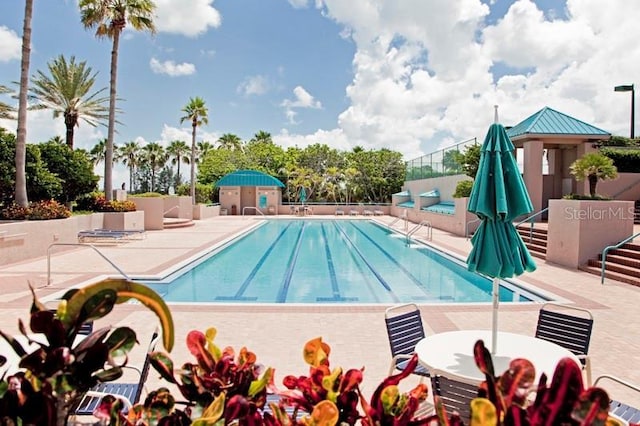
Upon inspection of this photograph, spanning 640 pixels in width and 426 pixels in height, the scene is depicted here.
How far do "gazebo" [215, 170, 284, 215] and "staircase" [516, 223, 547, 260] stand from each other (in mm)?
22079

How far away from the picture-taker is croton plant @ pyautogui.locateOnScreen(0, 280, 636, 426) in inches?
32.6

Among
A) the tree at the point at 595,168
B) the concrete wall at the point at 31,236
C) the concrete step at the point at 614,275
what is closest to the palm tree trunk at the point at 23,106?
the concrete wall at the point at 31,236

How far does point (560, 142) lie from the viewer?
20156 mm

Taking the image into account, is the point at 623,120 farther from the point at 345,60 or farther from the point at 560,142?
the point at 345,60

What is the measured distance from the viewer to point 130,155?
6444 centimetres

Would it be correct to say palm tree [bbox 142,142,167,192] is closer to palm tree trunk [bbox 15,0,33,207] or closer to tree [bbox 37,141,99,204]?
tree [bbox 37,141,99,204]

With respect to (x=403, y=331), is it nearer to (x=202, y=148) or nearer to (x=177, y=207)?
(x=177, y=207)

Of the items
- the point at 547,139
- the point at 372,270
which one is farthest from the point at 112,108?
the point at 547,139

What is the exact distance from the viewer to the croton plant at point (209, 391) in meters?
0.83

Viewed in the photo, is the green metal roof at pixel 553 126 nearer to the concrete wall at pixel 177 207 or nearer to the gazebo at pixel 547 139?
the gazebo at pixel 547 139

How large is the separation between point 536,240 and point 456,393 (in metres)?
13.5

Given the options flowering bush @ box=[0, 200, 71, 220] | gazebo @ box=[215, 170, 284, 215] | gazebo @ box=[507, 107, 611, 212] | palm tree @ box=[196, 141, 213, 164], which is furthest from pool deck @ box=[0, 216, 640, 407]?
palm tree @ box=[196, 141, 213, 164]

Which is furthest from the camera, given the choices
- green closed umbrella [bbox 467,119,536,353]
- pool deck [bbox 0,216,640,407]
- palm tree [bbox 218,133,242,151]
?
palm tree [bbox 218,133,242,151]

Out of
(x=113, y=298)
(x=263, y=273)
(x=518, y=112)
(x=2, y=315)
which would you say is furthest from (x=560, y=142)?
(x=113, y=298)
